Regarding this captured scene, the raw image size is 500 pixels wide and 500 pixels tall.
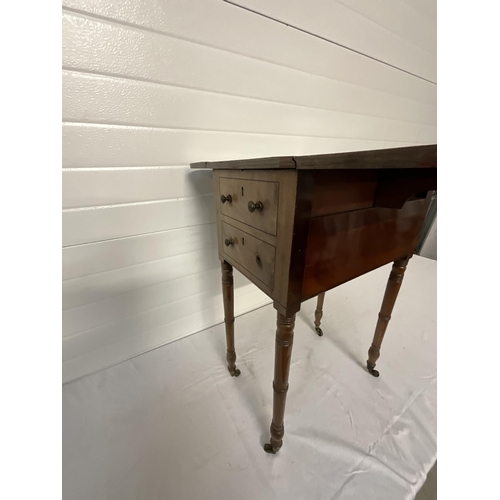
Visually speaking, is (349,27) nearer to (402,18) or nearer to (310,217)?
(402,18)

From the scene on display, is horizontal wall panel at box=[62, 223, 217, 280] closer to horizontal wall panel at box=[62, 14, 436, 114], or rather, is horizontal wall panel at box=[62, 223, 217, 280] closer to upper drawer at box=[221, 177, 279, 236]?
upper drawer at box=[221, 177, 279, 236]

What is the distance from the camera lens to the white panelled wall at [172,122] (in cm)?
71

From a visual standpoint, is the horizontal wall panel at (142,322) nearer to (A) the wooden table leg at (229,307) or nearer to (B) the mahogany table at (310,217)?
(A) the wooden table leg at (229,307)

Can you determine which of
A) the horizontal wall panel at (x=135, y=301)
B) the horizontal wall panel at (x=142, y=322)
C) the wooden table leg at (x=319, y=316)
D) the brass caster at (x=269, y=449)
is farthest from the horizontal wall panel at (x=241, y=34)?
the brass caster at (x=269, y=449)

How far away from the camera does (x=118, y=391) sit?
37.5 inches

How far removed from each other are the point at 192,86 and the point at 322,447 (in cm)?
130

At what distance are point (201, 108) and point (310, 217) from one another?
2.08 feet

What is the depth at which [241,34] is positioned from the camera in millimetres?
833

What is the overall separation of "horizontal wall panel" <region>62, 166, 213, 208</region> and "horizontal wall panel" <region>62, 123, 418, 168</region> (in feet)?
0.09

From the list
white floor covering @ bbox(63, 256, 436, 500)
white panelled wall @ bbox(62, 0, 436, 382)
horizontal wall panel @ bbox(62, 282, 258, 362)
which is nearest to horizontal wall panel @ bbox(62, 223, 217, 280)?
white panelled wall @ bbox(62, 0, 436, 382)

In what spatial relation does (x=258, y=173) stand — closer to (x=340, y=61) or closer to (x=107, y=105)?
(x=107, y=105)

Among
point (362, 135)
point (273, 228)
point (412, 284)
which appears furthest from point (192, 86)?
point (412, 284)

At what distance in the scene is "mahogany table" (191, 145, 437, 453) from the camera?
18.3 inches

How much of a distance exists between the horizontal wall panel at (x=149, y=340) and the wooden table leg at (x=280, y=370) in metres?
0.62
